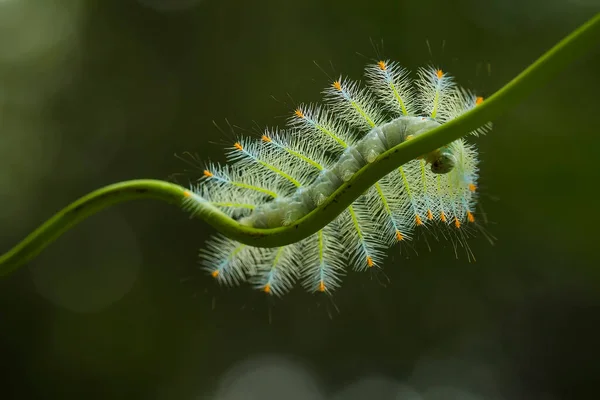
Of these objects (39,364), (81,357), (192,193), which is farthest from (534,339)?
(39,364)

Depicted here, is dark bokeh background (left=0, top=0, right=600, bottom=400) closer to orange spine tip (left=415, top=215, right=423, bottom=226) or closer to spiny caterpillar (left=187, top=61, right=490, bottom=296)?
spiny caterpillar (left=187, top=61, right=490, bottom=296)

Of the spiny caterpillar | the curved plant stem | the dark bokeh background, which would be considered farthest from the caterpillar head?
the dark bokeh background

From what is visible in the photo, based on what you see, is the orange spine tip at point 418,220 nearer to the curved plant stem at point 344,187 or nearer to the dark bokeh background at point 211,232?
the curved plant stem at point 344,187

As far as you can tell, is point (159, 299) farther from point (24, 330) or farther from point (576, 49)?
point (576, 49)

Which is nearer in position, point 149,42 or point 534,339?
point 534,339

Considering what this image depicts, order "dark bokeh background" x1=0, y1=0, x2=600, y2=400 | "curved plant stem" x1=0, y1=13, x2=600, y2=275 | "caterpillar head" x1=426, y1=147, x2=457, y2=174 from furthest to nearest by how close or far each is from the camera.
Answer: "dark bokeh background" x1=0, y1=0, x2=600, y2=400 < "caterpillar head" x1=426, y1=147, x2=457, y2=174 < "curved plant stem" x1=0, y1=13, x2=600, y2=275

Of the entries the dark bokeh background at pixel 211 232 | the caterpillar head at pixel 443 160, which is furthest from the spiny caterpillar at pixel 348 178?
the dark bokeh background at pixel 211 232
